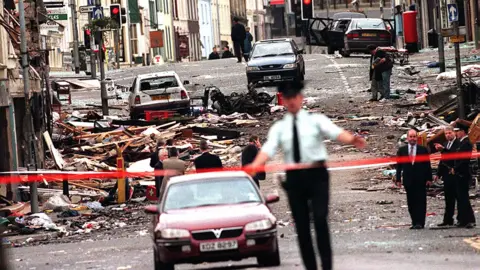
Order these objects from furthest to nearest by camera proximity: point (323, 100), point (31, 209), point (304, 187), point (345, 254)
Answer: point (323, 100) < point (31, 209) < point (345, 254) < point (304, 187)

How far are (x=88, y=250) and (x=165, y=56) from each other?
83.8 m

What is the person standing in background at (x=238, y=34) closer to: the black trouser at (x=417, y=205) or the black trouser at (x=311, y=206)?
the black trouser at (x=417, y=205)

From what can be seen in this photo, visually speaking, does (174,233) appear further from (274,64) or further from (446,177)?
(274,64)

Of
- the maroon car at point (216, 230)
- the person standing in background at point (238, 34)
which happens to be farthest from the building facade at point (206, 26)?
the maroon car at point (216, 230)

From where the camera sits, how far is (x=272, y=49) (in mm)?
48031

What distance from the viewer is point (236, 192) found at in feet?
54.6

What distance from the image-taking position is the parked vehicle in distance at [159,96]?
42.5 m

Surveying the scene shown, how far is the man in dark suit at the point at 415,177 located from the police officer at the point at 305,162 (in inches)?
317

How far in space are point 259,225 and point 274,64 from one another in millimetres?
31218

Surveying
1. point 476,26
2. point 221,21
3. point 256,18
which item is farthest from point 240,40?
point 256,18

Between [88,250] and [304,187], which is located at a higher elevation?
[304,187]

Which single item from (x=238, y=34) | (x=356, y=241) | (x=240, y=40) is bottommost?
(x=356, y=241)

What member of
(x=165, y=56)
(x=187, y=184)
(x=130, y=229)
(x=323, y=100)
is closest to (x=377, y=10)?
(x=165, y=56)

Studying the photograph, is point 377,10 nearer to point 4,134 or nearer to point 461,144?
point 4,134
